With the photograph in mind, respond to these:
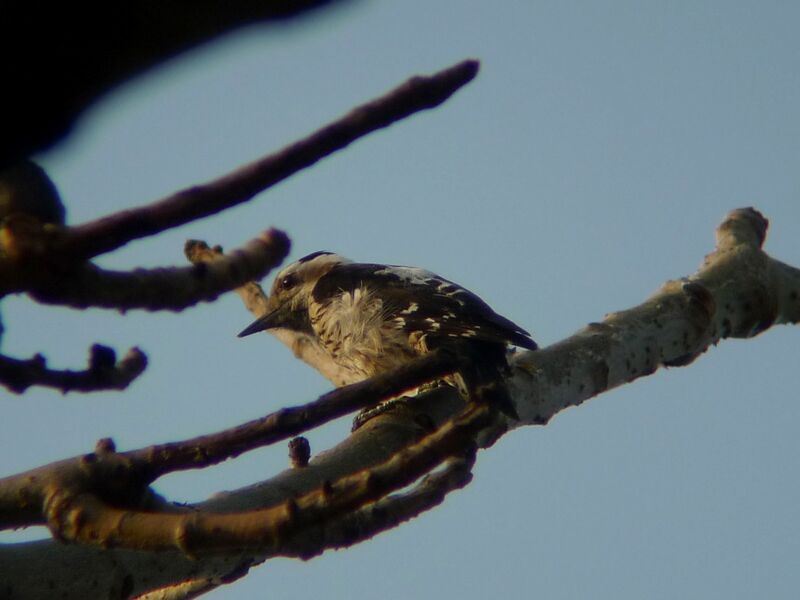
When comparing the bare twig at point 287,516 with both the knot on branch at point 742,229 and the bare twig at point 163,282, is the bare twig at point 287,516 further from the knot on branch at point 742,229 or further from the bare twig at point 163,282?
the knot on branch at point 742,229

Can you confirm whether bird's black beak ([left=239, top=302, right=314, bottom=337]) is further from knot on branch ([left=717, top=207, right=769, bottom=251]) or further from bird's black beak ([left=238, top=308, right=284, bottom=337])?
knot on branch ([left=717, top=207, right=769, bottom=251])

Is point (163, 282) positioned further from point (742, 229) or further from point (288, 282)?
point (288, 282)

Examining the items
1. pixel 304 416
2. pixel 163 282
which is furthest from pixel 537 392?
pixel 163 282

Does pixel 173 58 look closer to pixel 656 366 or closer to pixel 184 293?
pixel 184 293

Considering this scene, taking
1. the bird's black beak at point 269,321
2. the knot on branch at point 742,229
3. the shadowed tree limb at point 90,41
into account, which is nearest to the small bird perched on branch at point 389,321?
the bird's black beak at point 269,321

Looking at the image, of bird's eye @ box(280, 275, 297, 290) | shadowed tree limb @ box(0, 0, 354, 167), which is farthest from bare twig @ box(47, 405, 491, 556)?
bird's eye @ box(280, 275, 297, 290)

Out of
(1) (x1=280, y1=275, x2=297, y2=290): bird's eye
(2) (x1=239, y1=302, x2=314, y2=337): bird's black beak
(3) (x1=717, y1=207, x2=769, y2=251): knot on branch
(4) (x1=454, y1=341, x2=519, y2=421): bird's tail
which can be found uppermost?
(1) (x1=280, y1=275, x2=297, y2=290): bird's eye
